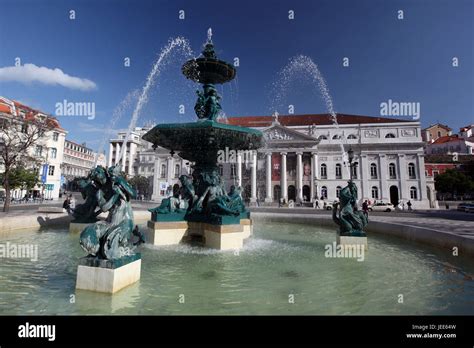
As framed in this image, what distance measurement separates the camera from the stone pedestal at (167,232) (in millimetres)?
8469

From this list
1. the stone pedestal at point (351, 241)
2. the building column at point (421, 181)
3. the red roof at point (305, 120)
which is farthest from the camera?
the red roof at point (305, 120)

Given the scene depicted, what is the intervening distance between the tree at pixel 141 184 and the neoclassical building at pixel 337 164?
689 inches

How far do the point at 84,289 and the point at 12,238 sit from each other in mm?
6835

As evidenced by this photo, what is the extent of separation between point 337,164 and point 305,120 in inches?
543

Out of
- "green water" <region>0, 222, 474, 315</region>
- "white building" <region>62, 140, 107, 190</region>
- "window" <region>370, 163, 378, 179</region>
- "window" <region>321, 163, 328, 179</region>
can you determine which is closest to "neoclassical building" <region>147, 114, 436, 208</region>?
"window" <region>370, 163, 378, 179</region>

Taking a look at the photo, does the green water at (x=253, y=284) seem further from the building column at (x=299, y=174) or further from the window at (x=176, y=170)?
the window at (x=176, y=170)

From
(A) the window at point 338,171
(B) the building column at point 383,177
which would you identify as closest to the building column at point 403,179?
(B) the building column at point 383,177

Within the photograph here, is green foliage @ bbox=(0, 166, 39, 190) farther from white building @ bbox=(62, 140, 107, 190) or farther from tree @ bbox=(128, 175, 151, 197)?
tree @ bbox=(128, 175, 151, 197)

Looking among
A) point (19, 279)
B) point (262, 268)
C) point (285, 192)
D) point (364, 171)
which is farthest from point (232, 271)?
point (364, 171)

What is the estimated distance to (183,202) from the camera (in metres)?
9.55

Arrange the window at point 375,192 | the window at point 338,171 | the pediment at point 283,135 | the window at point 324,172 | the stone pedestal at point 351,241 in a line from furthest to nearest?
the window at point 324,172 < the window at point 338,171 < the window at point 375,192 < the pediment at point 283,135 < the stone pedestal at point 351,241

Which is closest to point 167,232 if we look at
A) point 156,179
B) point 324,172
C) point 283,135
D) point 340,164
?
point 283,135
